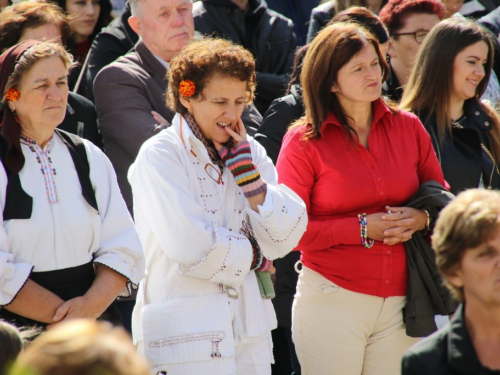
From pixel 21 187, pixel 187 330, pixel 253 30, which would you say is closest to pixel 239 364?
pixel 187 330

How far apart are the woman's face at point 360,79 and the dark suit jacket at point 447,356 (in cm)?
175

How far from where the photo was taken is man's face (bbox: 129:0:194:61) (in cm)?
495

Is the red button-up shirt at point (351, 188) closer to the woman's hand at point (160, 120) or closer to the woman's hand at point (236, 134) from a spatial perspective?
the woman's hand at point (236, 134)

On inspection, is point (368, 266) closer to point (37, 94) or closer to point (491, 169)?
point (491, 169)

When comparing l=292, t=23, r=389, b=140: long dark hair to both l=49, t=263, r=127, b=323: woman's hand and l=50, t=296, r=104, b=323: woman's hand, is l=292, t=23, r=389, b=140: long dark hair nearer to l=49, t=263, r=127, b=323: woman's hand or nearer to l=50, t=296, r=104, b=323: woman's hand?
l=49, t=263, r=127, b=323: woman's hand

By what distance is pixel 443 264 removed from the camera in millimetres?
2807

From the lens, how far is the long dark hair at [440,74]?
4824 millimetres

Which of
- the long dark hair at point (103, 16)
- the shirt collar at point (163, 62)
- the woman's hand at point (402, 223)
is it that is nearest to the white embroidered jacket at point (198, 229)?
the woman's hand at point (402, 223)

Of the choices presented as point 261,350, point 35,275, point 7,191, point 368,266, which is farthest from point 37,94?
point 368,266

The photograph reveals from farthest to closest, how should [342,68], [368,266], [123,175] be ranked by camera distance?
[123,175] → [342,68] → [368,266]

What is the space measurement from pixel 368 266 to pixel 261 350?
0.73m

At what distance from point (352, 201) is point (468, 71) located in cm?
133

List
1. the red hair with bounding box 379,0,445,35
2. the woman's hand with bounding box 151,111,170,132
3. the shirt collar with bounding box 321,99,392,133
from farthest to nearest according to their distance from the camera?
the red hair with bounding box 379,0,445,35, the woman's hand with bounding box 151,111,170,132, the shirt collar with bounding box 321,99,392,133

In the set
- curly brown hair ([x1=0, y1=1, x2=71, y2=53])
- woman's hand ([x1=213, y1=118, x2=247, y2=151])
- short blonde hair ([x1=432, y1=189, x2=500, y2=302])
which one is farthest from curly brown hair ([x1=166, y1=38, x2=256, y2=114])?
curly brown hair ([x1=0, y1=1, x2=71, y2=53])
